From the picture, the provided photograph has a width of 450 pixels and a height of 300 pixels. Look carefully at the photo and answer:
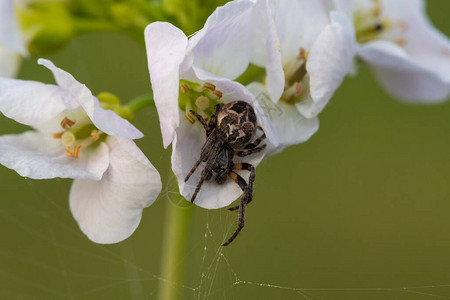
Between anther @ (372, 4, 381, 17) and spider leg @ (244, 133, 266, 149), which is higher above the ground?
spider leg @ (244, 133, 266, 149)

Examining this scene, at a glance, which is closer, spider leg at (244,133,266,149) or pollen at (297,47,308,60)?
spider leg at (244,133,266,149)

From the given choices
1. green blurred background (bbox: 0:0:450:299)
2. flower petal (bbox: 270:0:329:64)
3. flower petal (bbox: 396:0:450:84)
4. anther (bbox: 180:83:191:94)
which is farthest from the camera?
green blurred background (bbox: 0:0:450:299)

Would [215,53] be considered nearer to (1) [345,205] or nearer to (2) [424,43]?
(2) [424,43]

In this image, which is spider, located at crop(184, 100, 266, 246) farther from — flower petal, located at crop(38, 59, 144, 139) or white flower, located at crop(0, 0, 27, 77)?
white flower, located at crop(0, 0, 27, 77)

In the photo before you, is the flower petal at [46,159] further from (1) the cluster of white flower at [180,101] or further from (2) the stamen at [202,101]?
(2) the stamen at [202,101]

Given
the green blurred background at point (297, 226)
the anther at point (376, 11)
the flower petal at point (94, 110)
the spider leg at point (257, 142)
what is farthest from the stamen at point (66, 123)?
→ the green blurred background at point (297, 226)

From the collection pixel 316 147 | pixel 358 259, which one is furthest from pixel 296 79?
pixel 316 147

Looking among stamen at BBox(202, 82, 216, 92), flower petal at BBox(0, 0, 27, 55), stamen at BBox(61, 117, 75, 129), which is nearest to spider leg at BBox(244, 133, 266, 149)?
stamen at BBox(202, 82, 216, 92)

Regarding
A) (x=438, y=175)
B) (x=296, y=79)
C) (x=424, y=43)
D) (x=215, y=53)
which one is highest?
(x=215, y=53)
